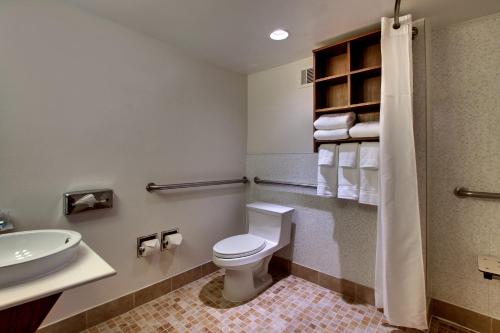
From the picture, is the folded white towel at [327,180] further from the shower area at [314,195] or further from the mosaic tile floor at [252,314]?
the mosaic tile floor at [252,314]

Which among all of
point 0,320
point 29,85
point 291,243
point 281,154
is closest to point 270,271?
point 291,243

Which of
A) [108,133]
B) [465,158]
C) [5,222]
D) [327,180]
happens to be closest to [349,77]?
[327,180]

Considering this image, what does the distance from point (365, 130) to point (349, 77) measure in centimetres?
41

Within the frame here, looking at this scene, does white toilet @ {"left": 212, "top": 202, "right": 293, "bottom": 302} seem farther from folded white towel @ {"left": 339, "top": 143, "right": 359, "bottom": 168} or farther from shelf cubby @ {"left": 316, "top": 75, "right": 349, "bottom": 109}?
shelf cubby @ {"left": 316, "top": 75, "right": 349, "bottom": 109}

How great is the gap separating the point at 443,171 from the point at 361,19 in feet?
3.85

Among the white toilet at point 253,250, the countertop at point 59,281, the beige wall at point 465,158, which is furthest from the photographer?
the white toilet at point 253,250

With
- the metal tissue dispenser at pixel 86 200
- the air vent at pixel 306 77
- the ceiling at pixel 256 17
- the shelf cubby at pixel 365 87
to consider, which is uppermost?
the ceiling at pixel 256 17

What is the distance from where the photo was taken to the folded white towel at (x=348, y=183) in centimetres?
175

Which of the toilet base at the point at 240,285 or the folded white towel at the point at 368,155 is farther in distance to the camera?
the toilet base at the point at 240,285

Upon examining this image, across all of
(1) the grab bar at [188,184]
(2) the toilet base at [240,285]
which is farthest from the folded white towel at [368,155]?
(1) the grab bar at [188,184]

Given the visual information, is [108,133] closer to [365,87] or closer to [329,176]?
[329,176]

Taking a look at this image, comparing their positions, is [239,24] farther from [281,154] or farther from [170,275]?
[170,275]

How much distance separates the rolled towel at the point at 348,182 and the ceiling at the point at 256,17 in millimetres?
902

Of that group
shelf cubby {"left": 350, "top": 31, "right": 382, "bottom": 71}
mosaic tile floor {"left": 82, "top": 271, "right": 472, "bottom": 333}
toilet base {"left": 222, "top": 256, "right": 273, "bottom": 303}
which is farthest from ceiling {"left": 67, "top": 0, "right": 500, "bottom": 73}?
mosaic tile floor {"left": 82, "top": 271, "right": 472, "bottom": 333}
